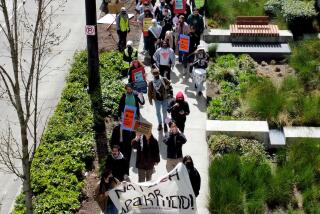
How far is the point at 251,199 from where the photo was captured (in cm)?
1106

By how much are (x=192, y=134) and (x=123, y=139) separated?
241 centimetres

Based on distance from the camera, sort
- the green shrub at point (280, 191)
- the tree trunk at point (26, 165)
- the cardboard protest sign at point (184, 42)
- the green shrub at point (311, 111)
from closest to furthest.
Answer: the tree trunk at point (26, 165), the green shrub at point (280, 191), the green shrub at point (311, 111), the cardboard protest sign at point (184, 42)

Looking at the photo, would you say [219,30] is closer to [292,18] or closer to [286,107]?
[292,18]

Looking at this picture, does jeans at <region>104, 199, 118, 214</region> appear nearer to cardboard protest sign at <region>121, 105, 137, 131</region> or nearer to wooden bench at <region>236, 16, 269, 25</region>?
cardboard protest sign at <region>121, 105, 137, 131</region>

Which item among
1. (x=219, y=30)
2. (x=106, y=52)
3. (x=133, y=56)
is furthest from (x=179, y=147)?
(x=219, y=30)

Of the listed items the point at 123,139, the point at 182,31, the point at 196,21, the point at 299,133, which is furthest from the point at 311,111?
the point at 196,21

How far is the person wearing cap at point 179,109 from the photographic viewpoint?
12.5 metres

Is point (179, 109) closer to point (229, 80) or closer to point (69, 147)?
point (69, 147)

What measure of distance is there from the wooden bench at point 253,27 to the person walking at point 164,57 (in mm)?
4270

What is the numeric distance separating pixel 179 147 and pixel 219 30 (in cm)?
914

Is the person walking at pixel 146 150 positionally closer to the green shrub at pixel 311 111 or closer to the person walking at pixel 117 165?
the person walking at pixel 117 165

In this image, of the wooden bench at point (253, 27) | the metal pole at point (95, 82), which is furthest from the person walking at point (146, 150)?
the wooden bench at point (253, 27)

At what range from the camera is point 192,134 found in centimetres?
1417

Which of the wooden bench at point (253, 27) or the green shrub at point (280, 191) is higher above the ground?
the wooden bench at point (253, 27)
